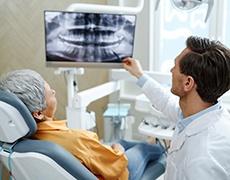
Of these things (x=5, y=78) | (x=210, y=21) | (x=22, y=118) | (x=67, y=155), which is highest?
(x=210, y=21)

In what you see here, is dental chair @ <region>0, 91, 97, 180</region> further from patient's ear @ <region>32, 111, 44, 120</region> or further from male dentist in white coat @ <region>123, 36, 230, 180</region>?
male dentist in white coat @ <region>123, 36, 230, 180</region>

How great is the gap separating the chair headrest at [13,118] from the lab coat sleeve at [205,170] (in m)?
0.59

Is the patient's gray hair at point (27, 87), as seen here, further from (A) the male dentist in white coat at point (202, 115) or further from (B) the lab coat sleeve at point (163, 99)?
(B) the lab coat sleeve at point (163, 99)

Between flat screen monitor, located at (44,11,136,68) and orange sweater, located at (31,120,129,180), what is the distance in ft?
1.87

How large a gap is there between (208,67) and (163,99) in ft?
2.11

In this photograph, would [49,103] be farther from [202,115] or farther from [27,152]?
[202,115]

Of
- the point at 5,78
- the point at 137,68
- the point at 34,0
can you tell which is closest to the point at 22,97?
the point at 5,78

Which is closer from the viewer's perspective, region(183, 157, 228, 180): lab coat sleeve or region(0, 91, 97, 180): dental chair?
region(183, 157, 228, 180): lab coat sleeve

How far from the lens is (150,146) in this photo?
6.59 feet

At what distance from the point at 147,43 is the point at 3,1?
1.40 m

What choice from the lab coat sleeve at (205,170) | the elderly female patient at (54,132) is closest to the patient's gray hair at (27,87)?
the elderly female patient at (54,132)

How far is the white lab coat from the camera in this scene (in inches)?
41.6

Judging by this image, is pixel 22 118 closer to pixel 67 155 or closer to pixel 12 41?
pixel 67 155

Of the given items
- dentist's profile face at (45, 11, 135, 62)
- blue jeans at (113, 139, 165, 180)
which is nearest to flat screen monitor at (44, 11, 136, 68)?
dentist's profile face at (45, 11, 135, 62)
